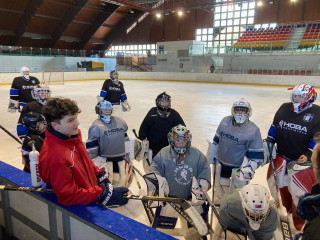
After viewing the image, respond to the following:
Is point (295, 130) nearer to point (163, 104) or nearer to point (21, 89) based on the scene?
point (163, 104)

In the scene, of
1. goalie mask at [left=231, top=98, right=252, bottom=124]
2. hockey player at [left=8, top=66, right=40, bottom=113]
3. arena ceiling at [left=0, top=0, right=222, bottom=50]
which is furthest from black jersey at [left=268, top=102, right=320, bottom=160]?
arena ceiling at [left=0, top=0, right=222, bottom=50]

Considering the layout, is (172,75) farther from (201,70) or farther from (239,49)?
(239,49)

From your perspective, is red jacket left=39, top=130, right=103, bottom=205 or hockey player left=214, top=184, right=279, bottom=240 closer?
red jacket left=39, top=130, right=103, bottom=205

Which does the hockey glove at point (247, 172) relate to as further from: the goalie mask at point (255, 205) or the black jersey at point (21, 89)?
the black jersey at point (21, 89)

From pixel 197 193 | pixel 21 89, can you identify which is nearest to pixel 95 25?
pixel 21 89

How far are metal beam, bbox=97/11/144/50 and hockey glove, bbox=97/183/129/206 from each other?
32058mm

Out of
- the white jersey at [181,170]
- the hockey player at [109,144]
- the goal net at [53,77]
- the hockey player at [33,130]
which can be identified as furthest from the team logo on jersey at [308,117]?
the goal net at [53,77]

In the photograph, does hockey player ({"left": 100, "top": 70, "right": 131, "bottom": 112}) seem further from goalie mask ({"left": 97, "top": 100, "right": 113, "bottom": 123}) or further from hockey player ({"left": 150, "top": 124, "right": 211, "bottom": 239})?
hockey player ({"left": 150, "top": 124, "right": 211, "bottom": 239})

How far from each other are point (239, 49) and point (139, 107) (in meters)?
14.0

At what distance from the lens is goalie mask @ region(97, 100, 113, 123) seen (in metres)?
3.10

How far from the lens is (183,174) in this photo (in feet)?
7.70

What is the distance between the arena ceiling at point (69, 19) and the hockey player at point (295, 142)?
23.4 metres

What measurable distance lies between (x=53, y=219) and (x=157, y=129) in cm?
190

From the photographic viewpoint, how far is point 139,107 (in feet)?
30.7
